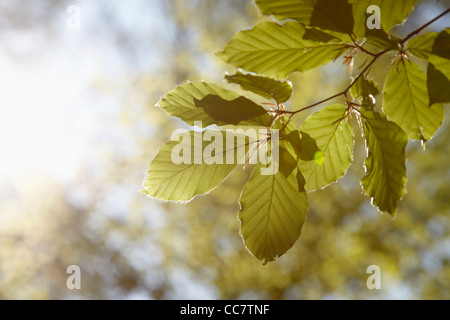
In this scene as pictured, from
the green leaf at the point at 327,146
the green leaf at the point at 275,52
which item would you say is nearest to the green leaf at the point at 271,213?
the green leaf at the point at 327,146

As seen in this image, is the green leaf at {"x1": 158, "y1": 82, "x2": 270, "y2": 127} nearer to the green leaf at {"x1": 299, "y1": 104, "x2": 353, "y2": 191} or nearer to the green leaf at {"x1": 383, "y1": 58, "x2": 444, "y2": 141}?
the green leaf at {"x1": 299, "y1": 104, "x2": 353, "y2": 191}

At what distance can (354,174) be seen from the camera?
6.00m

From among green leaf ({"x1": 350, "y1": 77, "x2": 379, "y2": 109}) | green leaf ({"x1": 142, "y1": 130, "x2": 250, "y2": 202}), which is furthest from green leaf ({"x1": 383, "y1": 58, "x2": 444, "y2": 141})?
green leaf ({"x1": 142, "y1": 130, "x2": 250, "y2": 202})

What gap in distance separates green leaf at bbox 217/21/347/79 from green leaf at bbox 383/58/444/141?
0.10 meters

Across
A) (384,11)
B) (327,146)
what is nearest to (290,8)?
(384,11)

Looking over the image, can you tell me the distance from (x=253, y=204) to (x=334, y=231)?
624 cm

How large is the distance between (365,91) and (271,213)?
262 millimetres

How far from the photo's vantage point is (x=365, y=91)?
62 cm

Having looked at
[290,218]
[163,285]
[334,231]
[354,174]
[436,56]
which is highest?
[354,174]

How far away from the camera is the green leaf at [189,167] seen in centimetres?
Answer: 63

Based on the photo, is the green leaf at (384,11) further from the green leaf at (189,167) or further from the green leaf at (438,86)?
the green leaf at (189,167)

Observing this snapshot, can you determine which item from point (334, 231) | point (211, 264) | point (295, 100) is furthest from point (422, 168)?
point (211, 264)

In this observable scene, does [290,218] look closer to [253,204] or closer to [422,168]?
[253,204]

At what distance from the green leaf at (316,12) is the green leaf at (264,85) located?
0.09m
